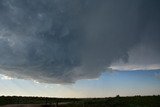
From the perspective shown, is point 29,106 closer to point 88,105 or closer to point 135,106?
point 88,105

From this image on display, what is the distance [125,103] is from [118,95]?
728 cm

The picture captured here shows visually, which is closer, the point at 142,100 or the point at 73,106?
the point at 73,106

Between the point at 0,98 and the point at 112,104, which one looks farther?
the point at 0,98

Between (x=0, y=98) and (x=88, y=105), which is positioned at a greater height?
(x=0, y=98)

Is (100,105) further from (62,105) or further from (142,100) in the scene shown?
(142,100)

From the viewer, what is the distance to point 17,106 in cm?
3603

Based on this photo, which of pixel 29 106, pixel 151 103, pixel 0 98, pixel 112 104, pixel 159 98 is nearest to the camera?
pixel 29 106

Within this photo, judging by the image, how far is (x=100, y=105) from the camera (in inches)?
1491

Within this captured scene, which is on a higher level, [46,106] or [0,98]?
[0,98]

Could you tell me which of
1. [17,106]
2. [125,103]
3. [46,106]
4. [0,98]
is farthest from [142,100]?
[0,98]

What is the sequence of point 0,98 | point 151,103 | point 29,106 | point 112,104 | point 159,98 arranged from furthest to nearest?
point 0,98 → point 159,98 → point 151,103 → point 112,104 → point 29,106

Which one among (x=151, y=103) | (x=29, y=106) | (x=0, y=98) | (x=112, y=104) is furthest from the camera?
(x=0, y=98)

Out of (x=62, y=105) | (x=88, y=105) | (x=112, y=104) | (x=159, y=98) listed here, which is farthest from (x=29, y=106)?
(x=159, y=98)

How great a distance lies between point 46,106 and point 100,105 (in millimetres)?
6637
